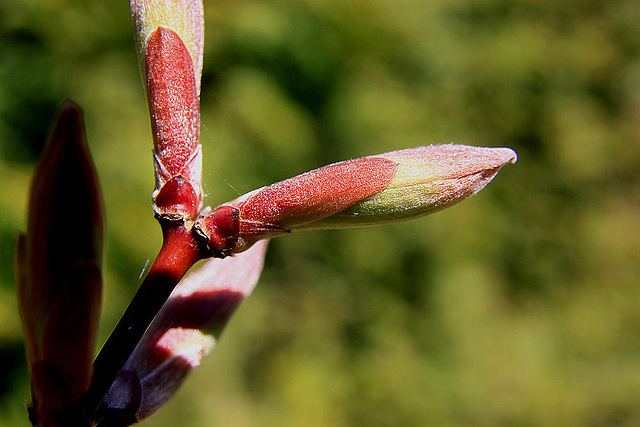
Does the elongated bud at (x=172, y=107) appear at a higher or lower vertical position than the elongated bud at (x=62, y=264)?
higher

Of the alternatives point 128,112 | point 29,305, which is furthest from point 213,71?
point 29,305

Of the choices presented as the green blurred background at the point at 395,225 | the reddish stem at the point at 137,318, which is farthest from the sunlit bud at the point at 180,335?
the green blurred background at the point at 395,225

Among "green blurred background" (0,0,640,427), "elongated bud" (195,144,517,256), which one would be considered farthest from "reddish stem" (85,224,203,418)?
"green blurred background" (0,0,640,427)

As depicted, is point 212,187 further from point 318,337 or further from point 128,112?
point 318,337

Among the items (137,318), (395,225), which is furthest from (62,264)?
(395,225)

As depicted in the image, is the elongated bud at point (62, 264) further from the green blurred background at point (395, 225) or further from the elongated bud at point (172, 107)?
the green blurred background at point (395, 225)
